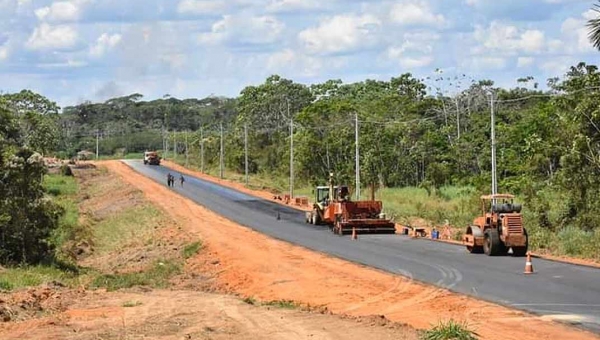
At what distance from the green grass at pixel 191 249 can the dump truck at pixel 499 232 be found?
10.4m

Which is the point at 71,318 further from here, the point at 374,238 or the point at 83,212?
the point at 83,212

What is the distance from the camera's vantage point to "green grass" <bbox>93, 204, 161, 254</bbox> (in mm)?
42875

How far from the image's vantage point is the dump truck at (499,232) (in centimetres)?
3019

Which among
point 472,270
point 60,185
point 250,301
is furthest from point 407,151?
point 250,301

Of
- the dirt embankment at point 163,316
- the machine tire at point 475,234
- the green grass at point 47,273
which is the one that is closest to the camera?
the dirt embankment at point 163,316

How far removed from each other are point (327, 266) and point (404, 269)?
9.22ft

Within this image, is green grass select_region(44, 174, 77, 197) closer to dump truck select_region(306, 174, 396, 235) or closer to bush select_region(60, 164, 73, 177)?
bush select_region(60, 164, 73, 177)

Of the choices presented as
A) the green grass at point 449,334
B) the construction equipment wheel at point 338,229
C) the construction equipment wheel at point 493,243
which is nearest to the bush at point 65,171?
the construction equipment wheel at point 338,229

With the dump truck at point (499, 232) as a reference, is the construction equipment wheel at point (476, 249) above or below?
below

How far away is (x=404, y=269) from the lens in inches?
1102

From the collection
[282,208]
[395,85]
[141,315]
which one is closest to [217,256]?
[141,315]

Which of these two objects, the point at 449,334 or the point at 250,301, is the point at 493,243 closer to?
the point at 250,301

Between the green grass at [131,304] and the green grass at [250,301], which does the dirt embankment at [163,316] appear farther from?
the green grass at [250,301]

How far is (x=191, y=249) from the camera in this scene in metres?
36.2
